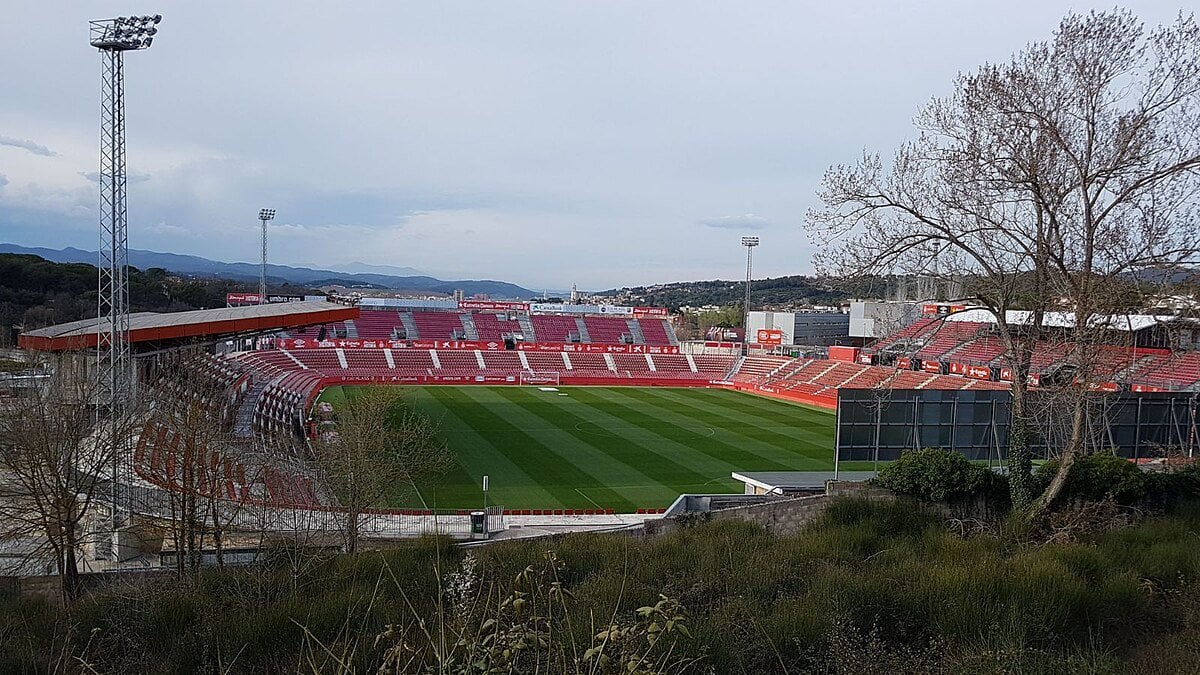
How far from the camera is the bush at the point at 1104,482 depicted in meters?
14.7

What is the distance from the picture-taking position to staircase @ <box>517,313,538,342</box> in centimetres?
7606

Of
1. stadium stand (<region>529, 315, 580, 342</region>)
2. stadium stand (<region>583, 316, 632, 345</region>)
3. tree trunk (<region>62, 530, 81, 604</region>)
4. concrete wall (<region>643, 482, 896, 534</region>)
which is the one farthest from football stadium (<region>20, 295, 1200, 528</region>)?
concrete wall (<region>643, 482, 896, 534</region>)

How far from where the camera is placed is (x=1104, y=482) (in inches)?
579

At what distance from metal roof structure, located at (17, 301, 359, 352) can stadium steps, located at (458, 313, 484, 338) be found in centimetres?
3960

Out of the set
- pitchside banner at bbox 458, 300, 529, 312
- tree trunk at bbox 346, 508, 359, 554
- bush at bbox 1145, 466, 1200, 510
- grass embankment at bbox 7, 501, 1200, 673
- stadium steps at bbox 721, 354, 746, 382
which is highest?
A: pitchside banner at bbox 458, 300, 529, 312

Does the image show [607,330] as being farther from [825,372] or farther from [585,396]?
[585,396]

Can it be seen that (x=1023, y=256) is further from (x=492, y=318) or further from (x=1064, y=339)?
(x=492, y=318)

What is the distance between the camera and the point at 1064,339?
12992 mm

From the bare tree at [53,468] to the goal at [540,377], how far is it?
44364 mm

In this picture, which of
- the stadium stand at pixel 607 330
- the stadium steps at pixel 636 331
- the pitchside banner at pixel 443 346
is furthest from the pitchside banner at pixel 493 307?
the stadium steps at pixel 636 331

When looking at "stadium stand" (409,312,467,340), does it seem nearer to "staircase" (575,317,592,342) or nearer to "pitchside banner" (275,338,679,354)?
"pitchside banner" (275,338,679,354)

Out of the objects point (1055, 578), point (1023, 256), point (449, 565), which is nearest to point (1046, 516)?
point (1023, 256)

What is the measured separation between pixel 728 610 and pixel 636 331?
73.7 metres

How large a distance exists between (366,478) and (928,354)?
45751mm
